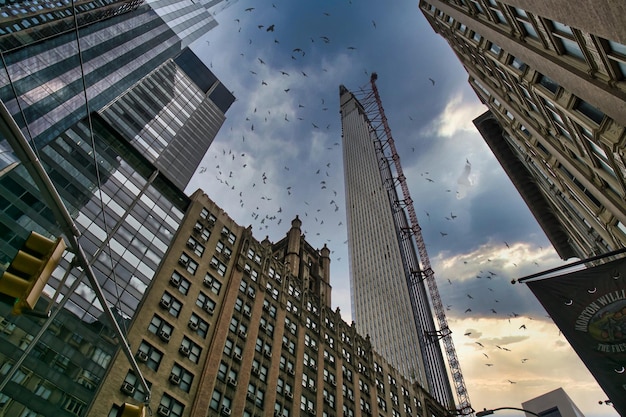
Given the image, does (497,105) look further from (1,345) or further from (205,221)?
(1,345)

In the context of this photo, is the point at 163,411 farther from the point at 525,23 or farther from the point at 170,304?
the point at 525,23

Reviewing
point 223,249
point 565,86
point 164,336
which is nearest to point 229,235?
point 223,249

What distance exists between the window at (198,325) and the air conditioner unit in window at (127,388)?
26.7 ft

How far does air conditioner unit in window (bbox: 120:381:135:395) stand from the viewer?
96.3 feet

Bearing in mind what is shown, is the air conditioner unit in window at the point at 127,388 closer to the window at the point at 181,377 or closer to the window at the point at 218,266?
the window at the point at 181,377

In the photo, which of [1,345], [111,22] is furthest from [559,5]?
[111,22]

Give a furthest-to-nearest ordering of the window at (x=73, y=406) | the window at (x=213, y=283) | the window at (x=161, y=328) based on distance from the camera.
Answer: the window at (x=213, y=283) < the window at (x=161, y=328) < the window at (x=73, y=406)

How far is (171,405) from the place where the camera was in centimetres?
3191

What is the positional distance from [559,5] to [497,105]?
25126mm

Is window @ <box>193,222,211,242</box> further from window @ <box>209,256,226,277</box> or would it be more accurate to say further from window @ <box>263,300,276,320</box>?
window @ <box>263,300,276,320</box>

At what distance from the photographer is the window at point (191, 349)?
35719 mm

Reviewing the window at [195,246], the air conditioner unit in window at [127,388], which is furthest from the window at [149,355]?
the window at [195,246]

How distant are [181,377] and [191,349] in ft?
9.55

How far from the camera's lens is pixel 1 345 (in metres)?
23.1
